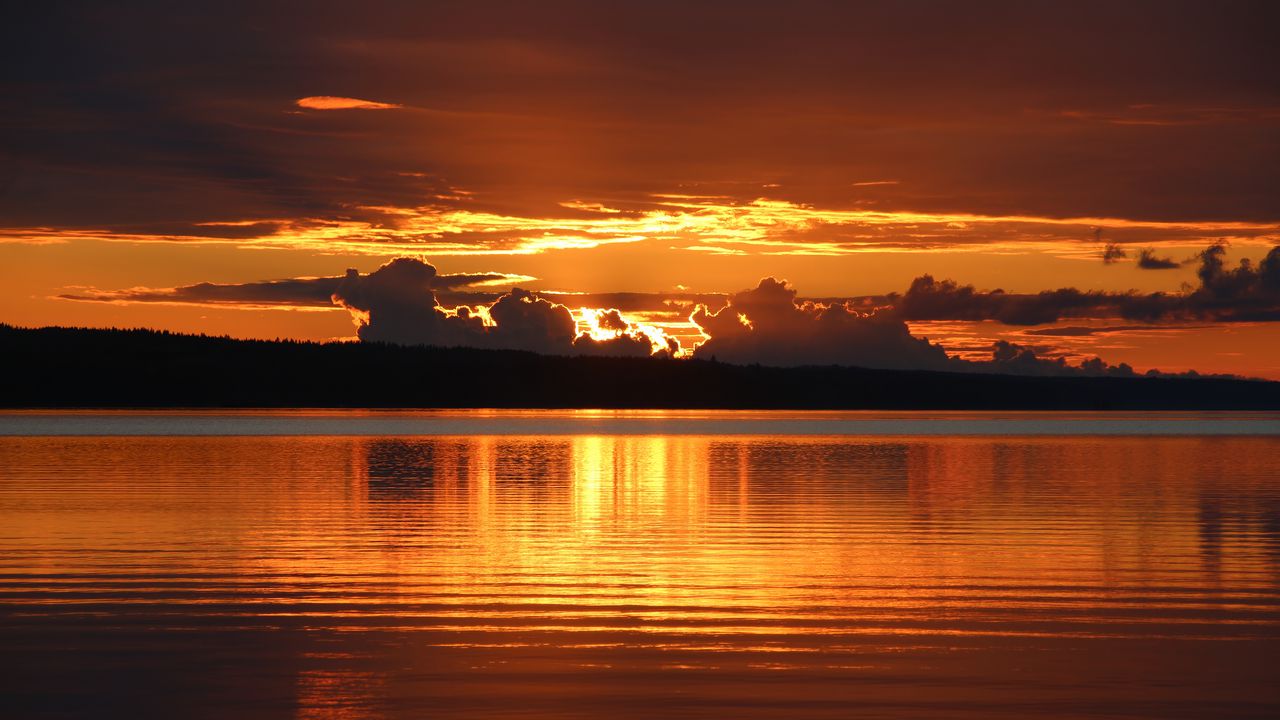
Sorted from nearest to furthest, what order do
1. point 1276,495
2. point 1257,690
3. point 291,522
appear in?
point 1257,690, point 291,522, point 1276,495

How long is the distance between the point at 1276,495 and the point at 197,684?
34.2 meters

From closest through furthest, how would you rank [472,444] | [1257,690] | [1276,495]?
[1257,690] < [1276,495] < [472,444]

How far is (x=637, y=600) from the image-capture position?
20438mm

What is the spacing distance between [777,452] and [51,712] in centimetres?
5751

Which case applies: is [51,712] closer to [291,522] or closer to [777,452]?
[291,522]

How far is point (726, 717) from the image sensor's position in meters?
13.6

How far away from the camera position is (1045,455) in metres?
67.6

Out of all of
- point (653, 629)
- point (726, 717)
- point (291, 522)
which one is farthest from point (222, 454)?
point (726, 717)

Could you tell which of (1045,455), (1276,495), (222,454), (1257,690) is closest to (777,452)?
(1045,455)

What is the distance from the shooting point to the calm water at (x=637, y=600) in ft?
47.7

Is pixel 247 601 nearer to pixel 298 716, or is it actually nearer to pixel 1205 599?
pixel 298 716

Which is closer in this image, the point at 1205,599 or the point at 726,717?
the point at 726,717

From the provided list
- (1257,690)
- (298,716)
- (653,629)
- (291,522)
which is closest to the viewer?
(298,716)

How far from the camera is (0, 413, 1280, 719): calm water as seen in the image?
14547mm
